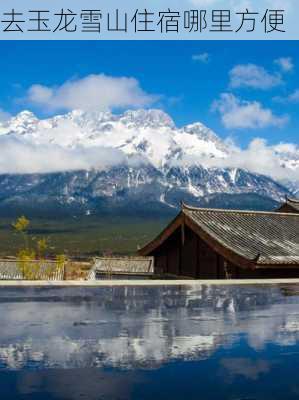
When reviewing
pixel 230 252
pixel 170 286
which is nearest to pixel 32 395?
pixel 170 286

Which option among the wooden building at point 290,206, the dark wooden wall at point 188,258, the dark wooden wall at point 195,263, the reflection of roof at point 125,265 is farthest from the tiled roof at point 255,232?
the reflection of roof at point 125,265

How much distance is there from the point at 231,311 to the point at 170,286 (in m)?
4.12

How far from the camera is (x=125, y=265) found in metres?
34.2

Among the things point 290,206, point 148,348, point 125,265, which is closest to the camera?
point 148,348

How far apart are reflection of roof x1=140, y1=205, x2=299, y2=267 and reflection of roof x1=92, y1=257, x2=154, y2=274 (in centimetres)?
405

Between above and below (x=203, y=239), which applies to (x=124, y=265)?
below

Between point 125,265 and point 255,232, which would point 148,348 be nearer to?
point 255,232

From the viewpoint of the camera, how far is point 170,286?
13195mm

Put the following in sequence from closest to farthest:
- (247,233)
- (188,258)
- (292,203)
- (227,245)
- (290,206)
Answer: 1. (227,245)
2. (247,233)
3. (188,258)
4. (290,206)
5. (292,203)

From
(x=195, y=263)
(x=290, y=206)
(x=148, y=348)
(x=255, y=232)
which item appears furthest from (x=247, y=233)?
(x=148, y=348)

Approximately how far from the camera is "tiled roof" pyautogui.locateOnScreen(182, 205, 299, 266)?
75.7 ft

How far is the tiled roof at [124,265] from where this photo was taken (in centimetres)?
3278

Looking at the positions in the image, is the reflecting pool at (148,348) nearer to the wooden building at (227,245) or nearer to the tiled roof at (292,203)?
the wooden building at (227,245)

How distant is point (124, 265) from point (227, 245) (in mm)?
11832
